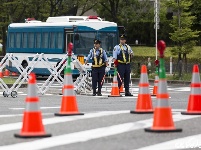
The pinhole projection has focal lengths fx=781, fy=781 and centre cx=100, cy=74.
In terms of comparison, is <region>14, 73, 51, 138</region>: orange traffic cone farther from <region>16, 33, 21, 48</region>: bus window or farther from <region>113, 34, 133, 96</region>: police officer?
<region>16, 33, 21, 48</region>: bus window

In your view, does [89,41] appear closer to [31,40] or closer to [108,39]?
[108,39]

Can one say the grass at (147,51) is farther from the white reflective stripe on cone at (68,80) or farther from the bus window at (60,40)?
→ the white reflective stripe on cone at (68,80)

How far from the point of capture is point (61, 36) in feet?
130

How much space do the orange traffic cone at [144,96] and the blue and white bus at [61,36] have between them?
22.0m

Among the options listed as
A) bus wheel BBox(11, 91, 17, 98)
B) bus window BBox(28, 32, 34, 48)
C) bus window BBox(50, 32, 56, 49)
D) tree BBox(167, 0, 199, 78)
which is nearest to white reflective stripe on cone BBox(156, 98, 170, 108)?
bus wheel BBox(11, 91, 17, 98)

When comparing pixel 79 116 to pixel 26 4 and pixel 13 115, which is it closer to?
pixel 13 115

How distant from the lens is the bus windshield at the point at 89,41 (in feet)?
125

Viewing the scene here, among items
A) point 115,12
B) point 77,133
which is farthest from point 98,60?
point 115,12

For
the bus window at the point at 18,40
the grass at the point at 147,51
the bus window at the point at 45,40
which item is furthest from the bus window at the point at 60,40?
the grass at the point at 147,51

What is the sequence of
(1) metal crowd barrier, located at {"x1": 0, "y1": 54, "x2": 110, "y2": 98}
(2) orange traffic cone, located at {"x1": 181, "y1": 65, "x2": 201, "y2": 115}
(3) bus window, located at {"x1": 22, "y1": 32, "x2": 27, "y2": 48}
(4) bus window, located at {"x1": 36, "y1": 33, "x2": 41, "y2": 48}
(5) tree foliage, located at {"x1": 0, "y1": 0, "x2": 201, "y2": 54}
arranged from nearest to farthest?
1. (2) orange traffic cone, located at {"x1": 181, "y1": 65, "x2": 201, "y2": 115}
2. (1) metal crowd barrier, located at {"x1": 0, "y1": 54, "x2": 110, "y2": 98}
3. (4) bus window, located at {"x1": 36, "y1": 33, "x2": 41, "y2": 48}
4. (3) bus window, located at {"x1": 22, "y1": 32, "x2": 27, "y2": 48}
5. (5) tree foliage, located at {"x1": 0, "y1": 0, "x2": 201, "y2": 54}

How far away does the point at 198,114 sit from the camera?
13977mm

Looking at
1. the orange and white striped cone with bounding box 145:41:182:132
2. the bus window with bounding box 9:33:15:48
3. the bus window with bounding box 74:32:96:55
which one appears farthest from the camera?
the bus window with bounding box 9:33:15:48

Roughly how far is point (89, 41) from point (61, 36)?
1.97 metres

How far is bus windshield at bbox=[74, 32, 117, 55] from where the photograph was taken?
38.0m
